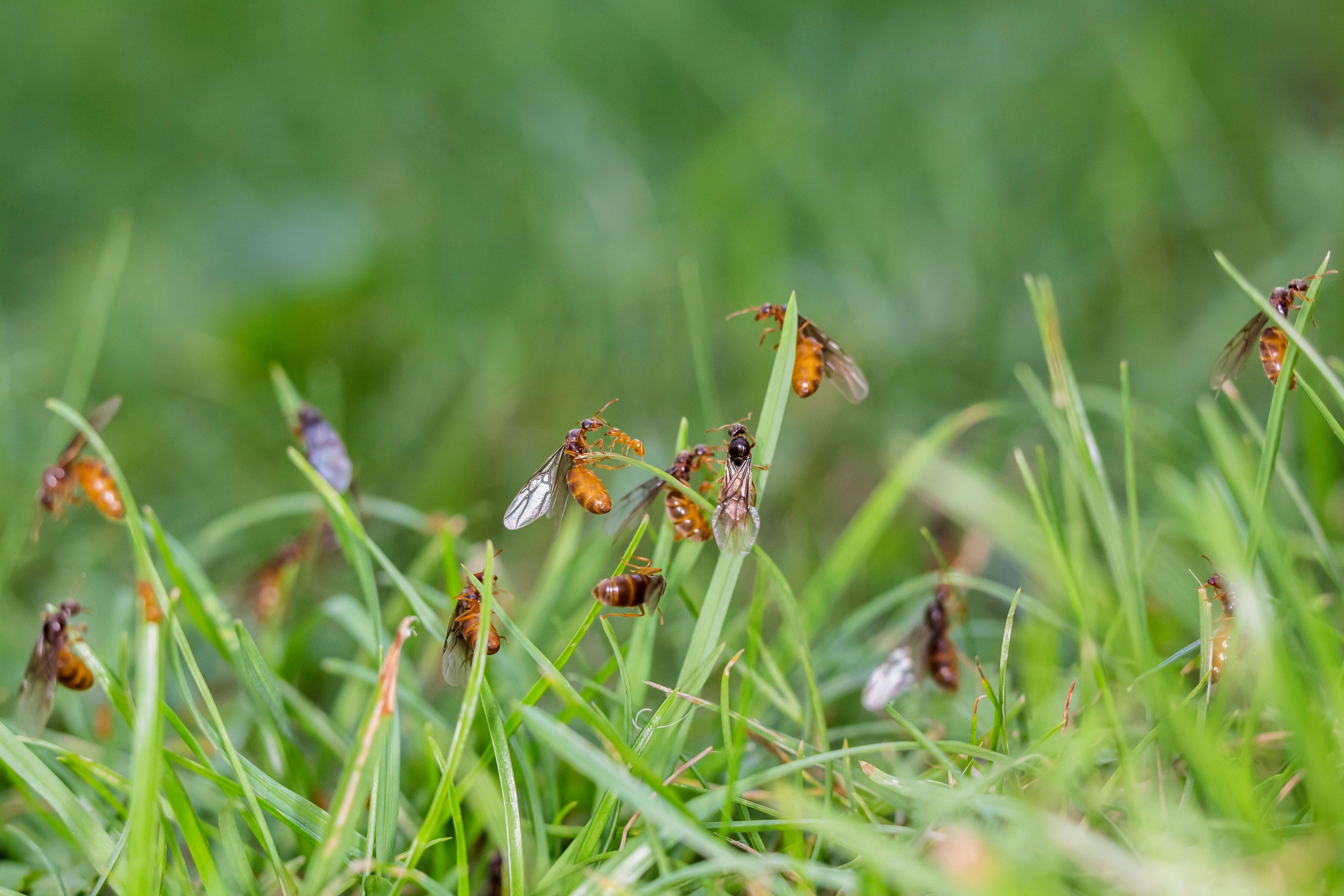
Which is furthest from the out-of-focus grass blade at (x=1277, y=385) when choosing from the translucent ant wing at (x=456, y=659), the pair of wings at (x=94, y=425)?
the pair of wings at (x=94, y=425)

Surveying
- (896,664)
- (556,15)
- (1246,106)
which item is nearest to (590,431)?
(896,664)

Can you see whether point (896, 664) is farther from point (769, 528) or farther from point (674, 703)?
point (769, 528)

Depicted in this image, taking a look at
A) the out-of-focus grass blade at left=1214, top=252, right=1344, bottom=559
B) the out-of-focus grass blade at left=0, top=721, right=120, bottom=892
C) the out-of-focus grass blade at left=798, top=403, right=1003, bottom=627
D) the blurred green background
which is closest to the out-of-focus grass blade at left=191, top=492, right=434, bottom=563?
the blurred green background

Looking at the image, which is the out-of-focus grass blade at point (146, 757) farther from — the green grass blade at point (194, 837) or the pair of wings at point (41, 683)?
the pair of wings at point (41, 683)

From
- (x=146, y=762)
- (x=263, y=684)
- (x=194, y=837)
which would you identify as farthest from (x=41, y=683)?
(x=146, y=762)

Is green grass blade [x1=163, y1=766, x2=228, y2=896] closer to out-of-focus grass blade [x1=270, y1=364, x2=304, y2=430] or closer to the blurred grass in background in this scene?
the blurred grass in background

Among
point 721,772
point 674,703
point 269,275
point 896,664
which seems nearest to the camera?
point 674,703
